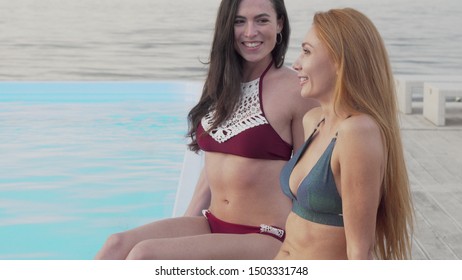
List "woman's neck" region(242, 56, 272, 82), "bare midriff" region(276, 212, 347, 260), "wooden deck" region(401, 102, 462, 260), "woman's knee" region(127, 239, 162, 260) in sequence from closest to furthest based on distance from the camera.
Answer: "bare midriff" region(276, 212, 347, 260) < "woman's knee" region(127, 239, 162, 260) < "woman's neck" region(242, 56, 272, 82) < "wooden deck" region(401, 102, 462, 260)

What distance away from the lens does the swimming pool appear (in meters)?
4.98

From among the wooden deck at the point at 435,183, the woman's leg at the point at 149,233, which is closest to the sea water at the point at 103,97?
the wooden deck at the point at 435,183

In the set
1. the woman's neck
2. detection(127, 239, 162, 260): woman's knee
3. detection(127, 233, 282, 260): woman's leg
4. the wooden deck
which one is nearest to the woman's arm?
detection(127, 233, 282, 260): woman's leg

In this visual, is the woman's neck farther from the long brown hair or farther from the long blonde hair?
the long blonde hair

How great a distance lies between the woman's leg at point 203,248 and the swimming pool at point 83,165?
234cm

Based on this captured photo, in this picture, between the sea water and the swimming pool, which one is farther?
the sea water

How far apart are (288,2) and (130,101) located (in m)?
10.7

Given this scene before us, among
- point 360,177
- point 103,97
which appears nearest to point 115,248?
point 360,177

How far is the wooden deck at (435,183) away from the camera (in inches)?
166

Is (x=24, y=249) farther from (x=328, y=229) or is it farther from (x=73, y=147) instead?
(x=328, y=229)

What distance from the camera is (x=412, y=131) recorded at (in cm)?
789

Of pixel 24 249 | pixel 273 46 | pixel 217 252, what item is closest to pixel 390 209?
pixel 217 252

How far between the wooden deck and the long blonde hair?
2.11 meters

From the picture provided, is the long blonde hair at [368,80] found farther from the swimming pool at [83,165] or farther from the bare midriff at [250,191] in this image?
the swimming pool at [83,165]
